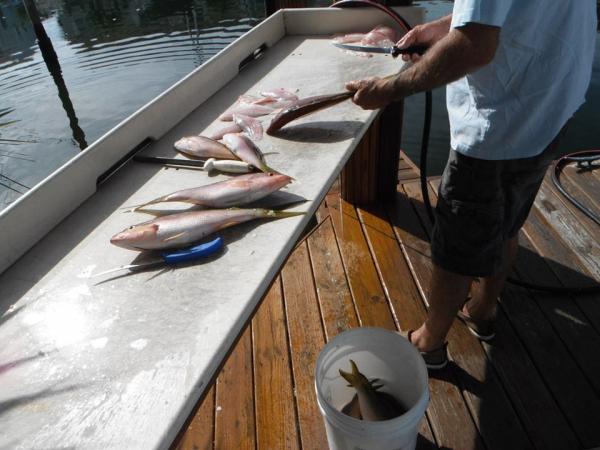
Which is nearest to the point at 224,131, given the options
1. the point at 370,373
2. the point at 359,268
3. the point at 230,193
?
the point at 230,193

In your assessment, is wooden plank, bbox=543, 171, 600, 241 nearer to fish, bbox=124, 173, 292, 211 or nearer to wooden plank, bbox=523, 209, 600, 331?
wooden plank, bbox=523, 209, 600, 331

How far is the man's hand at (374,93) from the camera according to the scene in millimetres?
1643

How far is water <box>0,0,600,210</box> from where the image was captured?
7230mm

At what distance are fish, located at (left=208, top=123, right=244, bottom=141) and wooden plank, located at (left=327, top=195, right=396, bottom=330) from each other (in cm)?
134

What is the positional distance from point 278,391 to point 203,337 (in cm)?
133

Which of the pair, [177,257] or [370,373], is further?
[370,373]

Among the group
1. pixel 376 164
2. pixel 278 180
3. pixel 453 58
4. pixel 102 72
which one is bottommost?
pixel 102 72

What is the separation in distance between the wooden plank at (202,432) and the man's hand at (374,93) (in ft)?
5.08

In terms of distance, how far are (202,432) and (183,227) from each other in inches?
49.4

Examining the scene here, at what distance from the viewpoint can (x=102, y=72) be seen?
12500mm

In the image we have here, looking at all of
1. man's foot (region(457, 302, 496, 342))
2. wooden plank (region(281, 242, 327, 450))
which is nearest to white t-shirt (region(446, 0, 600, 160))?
man's foot (region(457, 302, 496, 342))

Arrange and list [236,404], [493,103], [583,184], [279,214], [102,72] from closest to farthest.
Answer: [279,214] → [493,103] → [236,404] → [583,184] → [102,72]

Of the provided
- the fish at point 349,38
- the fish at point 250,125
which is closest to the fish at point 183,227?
the fish at point 250,125

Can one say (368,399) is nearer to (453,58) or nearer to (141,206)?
(141,206)
